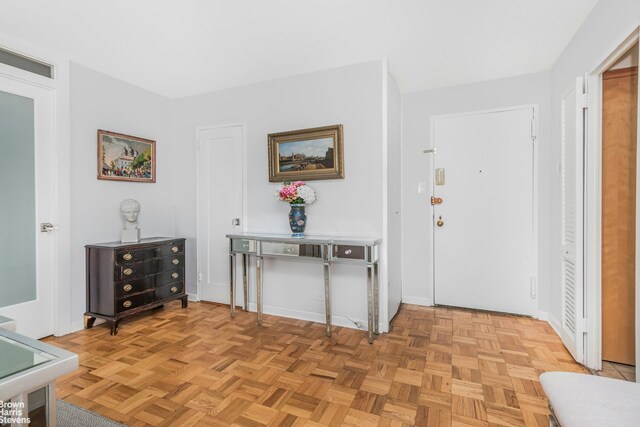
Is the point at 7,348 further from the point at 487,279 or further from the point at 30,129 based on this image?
the point at 487,279

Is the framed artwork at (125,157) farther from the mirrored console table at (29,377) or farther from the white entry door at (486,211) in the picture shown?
the white entry door at (486,211)

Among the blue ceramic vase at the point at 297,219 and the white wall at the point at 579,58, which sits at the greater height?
the white wall at the point at 579,58

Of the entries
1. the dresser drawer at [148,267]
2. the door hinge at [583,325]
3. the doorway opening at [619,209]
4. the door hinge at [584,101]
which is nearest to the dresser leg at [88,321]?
the dresser drawer at [148,267]

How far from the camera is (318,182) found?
3238 mm

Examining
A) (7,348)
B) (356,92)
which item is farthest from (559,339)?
(7,348)

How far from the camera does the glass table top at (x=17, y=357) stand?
36.6 inches

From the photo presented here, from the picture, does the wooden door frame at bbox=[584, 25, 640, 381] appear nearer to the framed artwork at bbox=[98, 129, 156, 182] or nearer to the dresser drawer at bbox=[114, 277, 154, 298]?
the dresser drawer at bbox=[114, 277, 154, 298]

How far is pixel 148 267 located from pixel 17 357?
7.69 ft

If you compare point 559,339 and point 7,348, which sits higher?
point 7,348

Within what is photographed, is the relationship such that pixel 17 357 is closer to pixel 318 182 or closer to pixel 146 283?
pixel 146 283

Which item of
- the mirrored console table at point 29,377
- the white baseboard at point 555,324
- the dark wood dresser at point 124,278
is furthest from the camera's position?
the dark wood dresser at point 124,278

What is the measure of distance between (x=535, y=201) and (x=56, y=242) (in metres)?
4.58

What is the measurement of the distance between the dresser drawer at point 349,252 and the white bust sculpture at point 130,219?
82.6 inches

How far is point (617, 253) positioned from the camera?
2223mm
